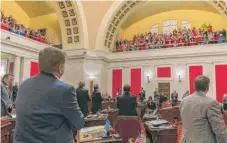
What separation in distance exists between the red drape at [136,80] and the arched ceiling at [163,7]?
6.06 meters

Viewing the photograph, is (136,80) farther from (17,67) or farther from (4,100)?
(4,100)

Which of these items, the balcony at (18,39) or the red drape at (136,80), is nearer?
the balcony at (18,39)

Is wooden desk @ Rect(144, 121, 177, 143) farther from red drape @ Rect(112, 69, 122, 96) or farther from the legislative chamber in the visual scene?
red drape @ Rect(112, 69, 122, 96)

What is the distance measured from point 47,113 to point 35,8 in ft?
69.2

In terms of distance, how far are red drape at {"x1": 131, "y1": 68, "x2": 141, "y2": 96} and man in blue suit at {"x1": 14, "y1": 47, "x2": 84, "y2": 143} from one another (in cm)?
1744

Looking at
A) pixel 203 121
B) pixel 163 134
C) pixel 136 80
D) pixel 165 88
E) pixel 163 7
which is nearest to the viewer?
pixel 203 121

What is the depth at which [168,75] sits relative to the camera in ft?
59.4

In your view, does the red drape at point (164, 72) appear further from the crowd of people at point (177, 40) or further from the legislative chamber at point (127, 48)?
the crowd of people at point (177, 40)

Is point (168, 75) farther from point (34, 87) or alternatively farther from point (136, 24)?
point (34, 87)

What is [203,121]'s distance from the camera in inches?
103

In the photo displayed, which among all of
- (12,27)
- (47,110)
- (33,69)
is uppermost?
(12,27)

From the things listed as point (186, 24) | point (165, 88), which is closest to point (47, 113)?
point (165, 88)

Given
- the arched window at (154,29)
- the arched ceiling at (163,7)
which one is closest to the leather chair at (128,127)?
the arched ceiling at (163,7)

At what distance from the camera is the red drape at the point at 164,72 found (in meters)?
18.1
